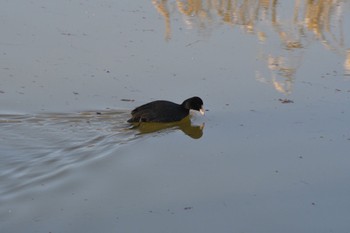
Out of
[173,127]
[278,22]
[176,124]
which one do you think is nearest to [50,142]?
[173,127]

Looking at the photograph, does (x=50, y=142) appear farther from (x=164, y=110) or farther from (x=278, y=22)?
(x=278, y=22)

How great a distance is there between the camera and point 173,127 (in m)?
7.60

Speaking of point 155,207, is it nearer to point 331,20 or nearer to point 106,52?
point 106,52

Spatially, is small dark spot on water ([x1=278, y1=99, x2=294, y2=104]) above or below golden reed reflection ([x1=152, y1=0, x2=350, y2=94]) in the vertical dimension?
below

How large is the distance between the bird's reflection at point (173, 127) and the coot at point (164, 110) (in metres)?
0.08

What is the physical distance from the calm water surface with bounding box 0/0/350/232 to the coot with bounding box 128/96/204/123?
13cm

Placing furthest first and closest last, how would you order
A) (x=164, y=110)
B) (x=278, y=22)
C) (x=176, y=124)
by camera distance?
(x=278, y=22) → (x=176, y=124) → (x=164, y=110)

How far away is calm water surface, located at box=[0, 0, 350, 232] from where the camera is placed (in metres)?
5.42

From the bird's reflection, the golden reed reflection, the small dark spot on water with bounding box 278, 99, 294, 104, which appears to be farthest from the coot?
the golden reed reflection

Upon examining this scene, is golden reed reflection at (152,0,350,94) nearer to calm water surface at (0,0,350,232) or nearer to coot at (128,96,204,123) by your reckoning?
calm water surface at (0,0,350,232)

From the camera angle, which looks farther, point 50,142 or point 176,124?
point 176,124

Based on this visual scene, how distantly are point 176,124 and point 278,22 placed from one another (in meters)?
3.83

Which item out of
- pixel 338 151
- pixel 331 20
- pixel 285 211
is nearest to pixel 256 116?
pixel 338 151

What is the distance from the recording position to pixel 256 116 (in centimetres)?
754
